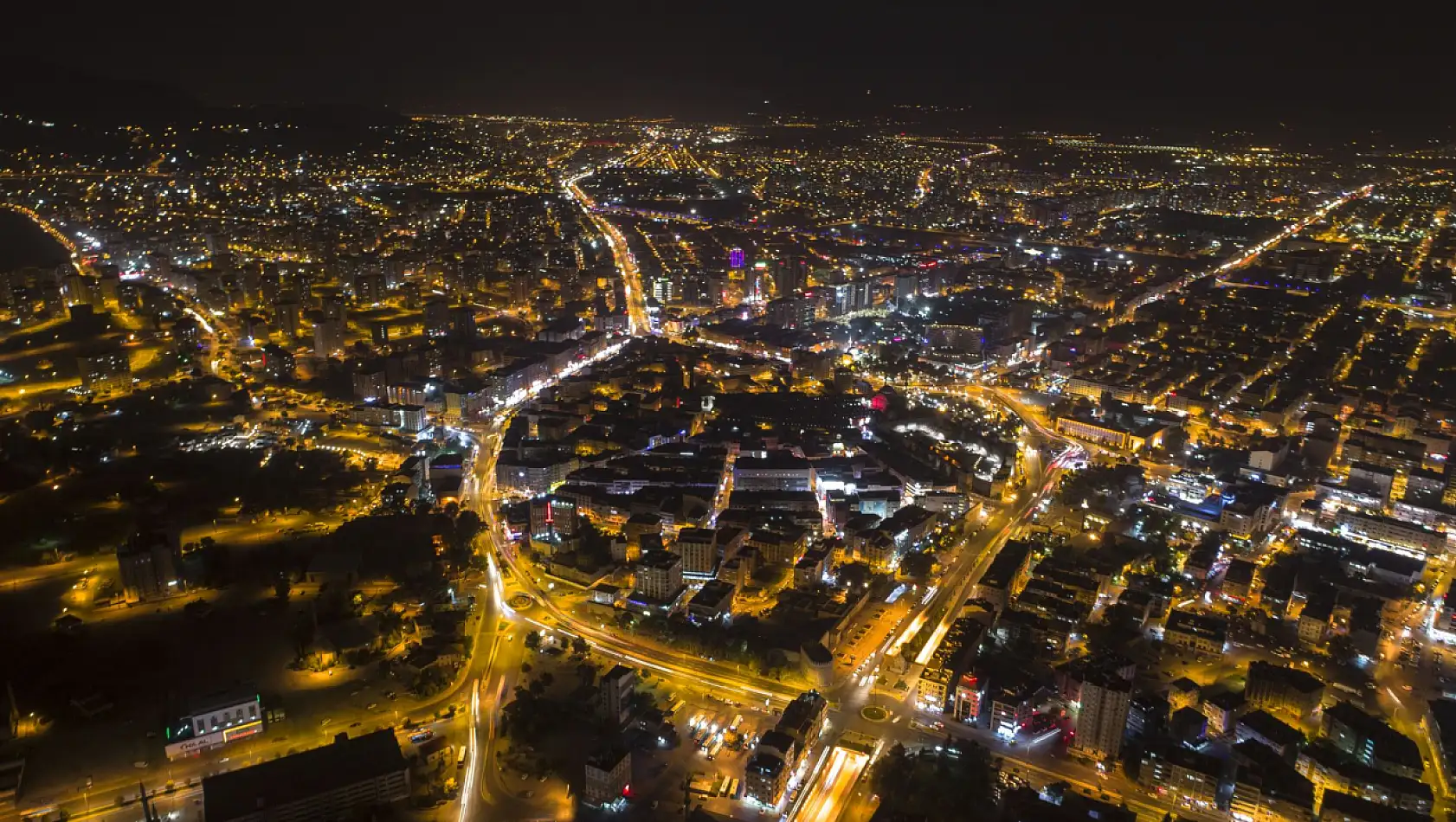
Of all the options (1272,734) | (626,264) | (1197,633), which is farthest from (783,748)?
(626,264)

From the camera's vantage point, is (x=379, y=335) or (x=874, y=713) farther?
(x=379, y=335)

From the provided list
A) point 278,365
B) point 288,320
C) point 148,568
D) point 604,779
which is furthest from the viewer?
point 288,320

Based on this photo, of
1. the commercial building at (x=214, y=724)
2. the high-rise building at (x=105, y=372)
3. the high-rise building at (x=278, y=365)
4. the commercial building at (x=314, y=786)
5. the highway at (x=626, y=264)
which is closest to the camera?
the commercial building at (x=314, y=786)

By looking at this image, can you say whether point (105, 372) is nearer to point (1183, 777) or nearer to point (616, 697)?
point (616, 697)

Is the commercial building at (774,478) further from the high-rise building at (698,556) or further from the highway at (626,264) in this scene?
the highway at (626,264)

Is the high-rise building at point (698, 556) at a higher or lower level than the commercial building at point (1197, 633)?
higher

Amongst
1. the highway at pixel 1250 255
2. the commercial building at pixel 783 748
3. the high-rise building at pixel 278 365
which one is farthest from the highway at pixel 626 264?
the commercial building at pixel 783 748
